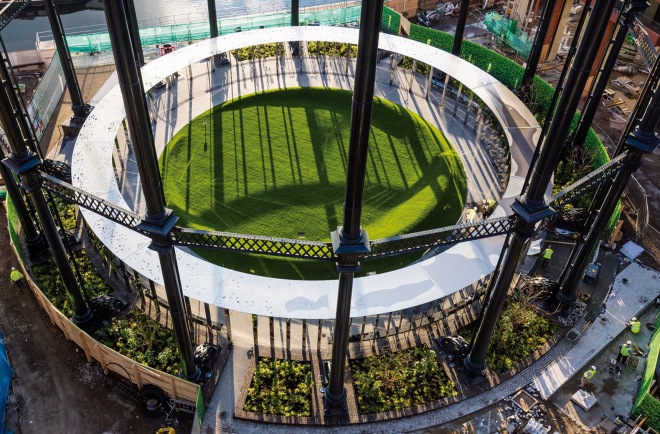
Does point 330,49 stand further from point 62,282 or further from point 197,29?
point 62,282

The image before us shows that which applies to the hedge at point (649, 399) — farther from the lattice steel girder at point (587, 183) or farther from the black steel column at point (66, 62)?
the black steel column at point (66, 62)

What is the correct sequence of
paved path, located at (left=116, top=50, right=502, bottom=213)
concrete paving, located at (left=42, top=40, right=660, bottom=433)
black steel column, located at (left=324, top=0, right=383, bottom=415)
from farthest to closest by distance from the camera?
paved path, located at (left=116, top=50, right=502, bottom=213) → concrete paving, located at (left=42, top=40, right=660, bottom=433) → black steel column, located at (left=324, top=0, right=383, bottom=415)

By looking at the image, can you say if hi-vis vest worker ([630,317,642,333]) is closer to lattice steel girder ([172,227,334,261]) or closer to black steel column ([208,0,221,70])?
lattice steel girder ([172,227,334,261])

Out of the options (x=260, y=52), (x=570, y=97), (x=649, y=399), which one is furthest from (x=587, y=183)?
(x=260, y=52)

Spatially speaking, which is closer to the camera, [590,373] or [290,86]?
[590,373]

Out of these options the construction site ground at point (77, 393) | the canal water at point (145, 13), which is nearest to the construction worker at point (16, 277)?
the construction site ground at point (77, 393)

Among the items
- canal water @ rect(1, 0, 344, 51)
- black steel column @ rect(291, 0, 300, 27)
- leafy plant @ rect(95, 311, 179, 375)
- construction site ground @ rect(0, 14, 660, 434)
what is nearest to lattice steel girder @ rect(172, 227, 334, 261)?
leafy plant @ rect(95, 311, 179, 375)
